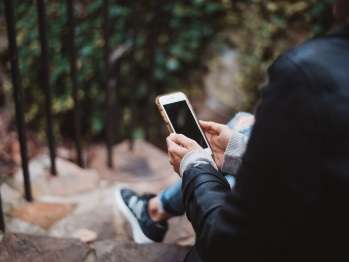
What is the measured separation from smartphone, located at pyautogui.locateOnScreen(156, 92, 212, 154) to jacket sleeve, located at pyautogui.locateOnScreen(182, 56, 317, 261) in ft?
1.29

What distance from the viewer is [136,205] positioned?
2035 millimetres

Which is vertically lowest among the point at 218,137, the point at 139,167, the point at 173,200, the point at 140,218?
the point at 139,167

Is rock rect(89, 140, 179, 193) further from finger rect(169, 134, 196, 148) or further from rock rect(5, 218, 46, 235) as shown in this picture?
finger rect(169, 134, 196, 148)

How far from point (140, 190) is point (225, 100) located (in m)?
1.59

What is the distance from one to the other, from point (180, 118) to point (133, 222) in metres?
0.75

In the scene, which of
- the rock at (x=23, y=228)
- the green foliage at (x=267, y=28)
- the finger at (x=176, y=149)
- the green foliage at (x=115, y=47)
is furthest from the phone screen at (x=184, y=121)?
the green foliage at (x=267, y=28)

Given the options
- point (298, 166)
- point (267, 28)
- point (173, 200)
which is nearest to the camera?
point (298, 166)

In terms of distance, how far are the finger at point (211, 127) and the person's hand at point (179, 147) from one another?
19cm

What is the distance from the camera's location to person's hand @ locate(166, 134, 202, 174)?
131 cm

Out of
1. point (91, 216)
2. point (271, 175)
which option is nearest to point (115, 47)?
point (91, 216)

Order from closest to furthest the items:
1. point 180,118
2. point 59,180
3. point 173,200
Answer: point 180,118 < point 173,200 < point 59,180

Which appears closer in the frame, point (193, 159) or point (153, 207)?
point (193, 159)

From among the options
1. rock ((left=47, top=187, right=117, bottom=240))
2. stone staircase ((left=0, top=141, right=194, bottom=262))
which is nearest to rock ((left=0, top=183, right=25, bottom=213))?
stone staircase ((left=0, top=141, right=194, bottom=262))

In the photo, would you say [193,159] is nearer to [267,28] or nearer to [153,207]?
[153,207]
